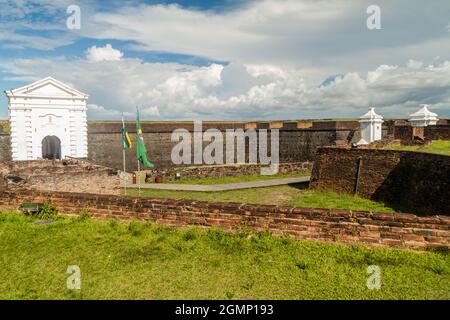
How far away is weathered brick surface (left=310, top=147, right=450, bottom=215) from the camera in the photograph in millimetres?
9453

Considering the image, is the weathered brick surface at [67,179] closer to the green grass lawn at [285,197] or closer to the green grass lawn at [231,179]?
the green grass lawn at [285,197]

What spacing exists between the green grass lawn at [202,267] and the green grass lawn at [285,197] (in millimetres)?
6610

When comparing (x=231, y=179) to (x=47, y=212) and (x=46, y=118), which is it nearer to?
(x=46, y=118)

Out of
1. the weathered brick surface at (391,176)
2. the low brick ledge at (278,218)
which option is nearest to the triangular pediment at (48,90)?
the weathered brick surface at (391,176)

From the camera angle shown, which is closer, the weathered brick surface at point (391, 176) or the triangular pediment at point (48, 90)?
the weathered brick surface at point (391, 176)

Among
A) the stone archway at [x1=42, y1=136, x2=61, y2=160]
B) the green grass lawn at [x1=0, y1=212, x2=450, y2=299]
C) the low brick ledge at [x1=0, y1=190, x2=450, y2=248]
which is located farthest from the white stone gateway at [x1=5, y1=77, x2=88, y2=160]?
the green grass lawn at [x1=0, y1=212, x2=450, y2=299]

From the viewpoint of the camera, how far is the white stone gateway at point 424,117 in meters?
20.7

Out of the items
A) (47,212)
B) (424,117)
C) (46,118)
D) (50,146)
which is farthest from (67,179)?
(424,117)

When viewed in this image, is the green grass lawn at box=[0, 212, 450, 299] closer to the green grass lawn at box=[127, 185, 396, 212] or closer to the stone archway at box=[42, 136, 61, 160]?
the green grass lawn at box=[127, 185, 396, 212]

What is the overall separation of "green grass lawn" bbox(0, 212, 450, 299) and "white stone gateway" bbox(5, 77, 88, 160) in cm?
1636

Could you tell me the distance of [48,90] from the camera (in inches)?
795
